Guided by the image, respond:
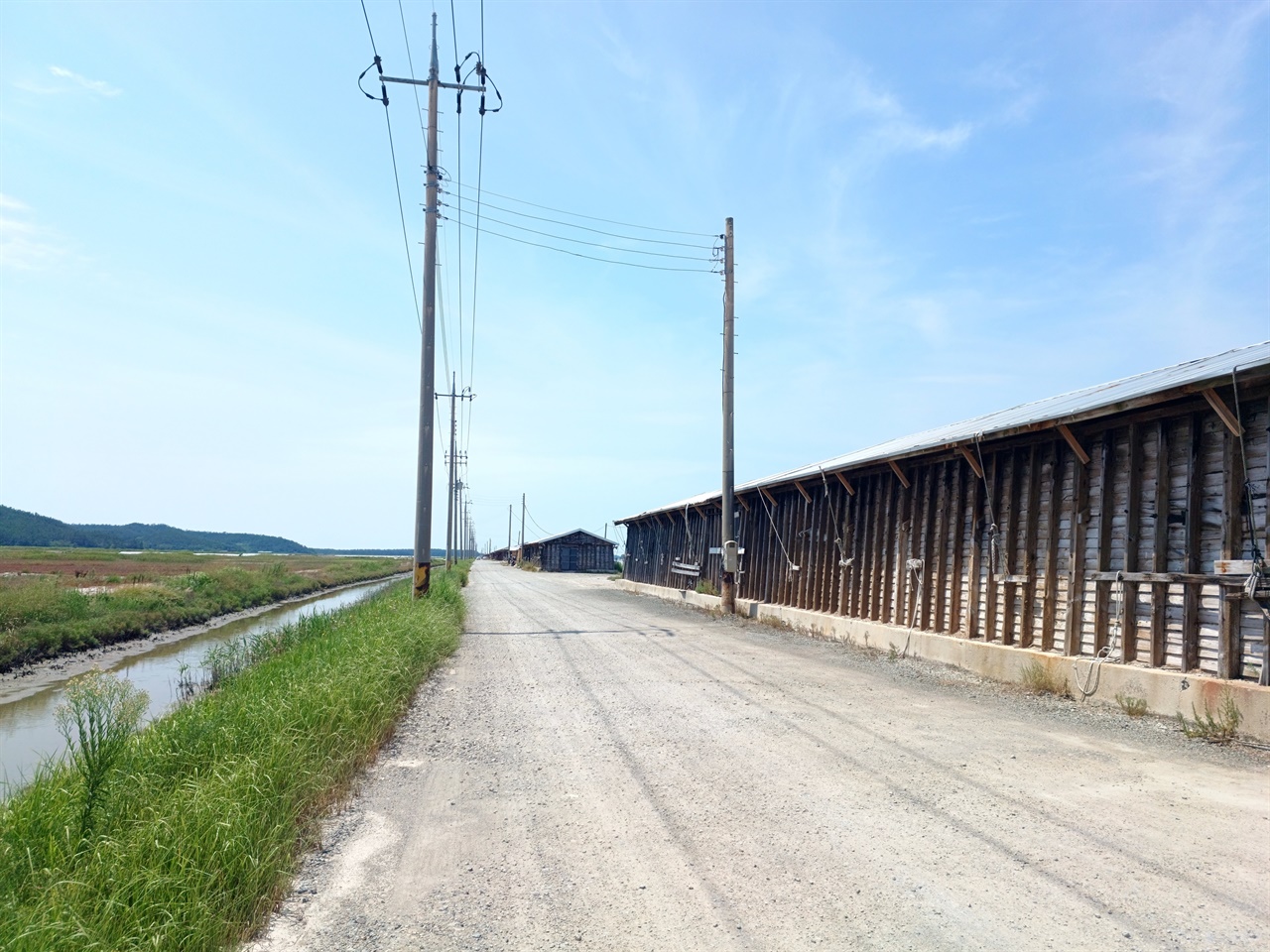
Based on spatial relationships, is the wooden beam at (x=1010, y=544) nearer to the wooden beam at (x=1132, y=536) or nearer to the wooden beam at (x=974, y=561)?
the wooden beam at (x=974, y=561)

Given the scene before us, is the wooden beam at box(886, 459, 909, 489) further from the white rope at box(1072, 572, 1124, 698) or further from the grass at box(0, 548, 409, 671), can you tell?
the grass at box(0, 548, 409, 671)

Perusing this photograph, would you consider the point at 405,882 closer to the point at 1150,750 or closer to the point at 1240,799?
the point at 1240,799

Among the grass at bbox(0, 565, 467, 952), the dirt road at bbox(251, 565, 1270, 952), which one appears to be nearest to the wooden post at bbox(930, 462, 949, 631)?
the dirt road at bbox(251, 565, 1270, 952)

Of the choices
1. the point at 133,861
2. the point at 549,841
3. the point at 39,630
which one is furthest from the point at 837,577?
the point at 39,630

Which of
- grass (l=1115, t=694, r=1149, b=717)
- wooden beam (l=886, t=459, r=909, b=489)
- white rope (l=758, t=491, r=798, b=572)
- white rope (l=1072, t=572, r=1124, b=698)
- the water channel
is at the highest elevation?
wooden beam (l=886, t=459, r=909, b=489)

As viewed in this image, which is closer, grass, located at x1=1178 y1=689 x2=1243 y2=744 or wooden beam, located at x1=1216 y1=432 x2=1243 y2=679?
grass, located at x1=1178 y1=689 x2=1243 y2=744

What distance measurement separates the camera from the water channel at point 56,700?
9383 millimetres

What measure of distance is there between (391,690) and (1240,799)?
652 centimetres

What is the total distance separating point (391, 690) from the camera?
783 cm

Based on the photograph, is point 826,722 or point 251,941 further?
point 826,722

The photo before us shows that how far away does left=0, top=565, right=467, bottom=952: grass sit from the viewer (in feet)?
11.0

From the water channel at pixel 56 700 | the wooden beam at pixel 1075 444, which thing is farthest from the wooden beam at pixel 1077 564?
the water channel at pixel 56 700

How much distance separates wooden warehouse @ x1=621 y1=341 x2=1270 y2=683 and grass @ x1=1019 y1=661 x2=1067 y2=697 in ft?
1.03

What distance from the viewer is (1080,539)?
8.92 meters
